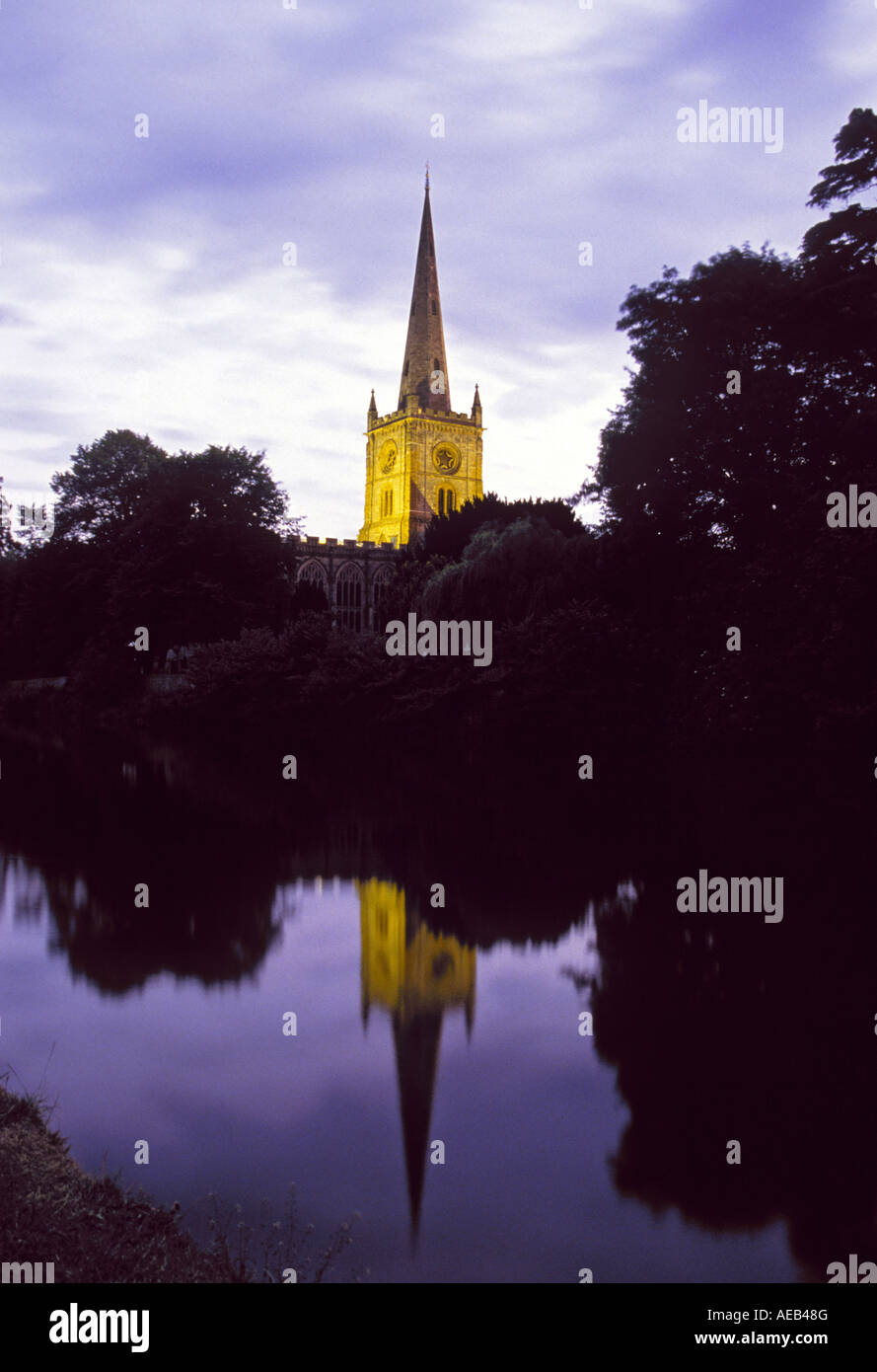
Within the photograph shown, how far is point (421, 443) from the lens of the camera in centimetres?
12338

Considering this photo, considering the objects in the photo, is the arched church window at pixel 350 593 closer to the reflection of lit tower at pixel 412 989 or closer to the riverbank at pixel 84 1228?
the reflection of lit tower at pixel 412 989

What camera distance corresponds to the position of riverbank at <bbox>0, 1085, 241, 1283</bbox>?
6.73m

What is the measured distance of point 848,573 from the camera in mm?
21703

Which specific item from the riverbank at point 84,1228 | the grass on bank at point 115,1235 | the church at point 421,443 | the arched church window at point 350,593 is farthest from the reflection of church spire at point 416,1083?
the church at point 421,443

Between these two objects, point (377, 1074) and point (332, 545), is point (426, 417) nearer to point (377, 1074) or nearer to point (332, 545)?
point (332, 545)

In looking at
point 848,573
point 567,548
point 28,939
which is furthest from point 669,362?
point 28,939

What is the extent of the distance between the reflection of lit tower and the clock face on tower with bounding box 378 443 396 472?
362ft

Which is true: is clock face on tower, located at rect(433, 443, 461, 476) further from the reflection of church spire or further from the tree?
the reflection of church spire

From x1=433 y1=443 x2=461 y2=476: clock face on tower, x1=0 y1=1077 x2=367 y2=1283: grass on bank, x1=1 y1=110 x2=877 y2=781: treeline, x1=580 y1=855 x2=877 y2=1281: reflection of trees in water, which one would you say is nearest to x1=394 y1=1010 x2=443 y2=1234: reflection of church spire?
x1=0 y1=1077 x2=367 y2=1283: grass on bank

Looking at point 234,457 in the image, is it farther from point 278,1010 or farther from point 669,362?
point 278,1010

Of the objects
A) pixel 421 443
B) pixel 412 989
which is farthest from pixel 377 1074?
pixel 421 443

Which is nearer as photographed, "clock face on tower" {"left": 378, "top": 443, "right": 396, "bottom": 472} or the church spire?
the church spire

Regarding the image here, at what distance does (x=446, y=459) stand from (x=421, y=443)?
12.4 feet

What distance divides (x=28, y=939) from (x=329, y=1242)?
1007 cm
